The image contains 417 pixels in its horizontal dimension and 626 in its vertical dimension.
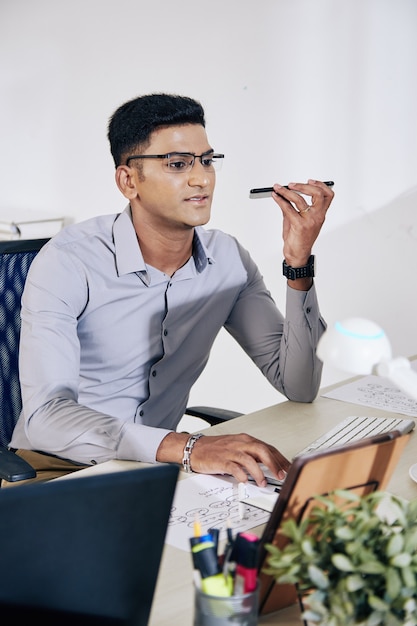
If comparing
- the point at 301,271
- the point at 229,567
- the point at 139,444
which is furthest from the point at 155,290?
the point at 229,567

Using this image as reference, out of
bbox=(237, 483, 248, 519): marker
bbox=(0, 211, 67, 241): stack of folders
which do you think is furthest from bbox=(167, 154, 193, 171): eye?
bbox=(0, 211, 67, 241): stack of folders

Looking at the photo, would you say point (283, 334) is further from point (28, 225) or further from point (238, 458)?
point (28, 225)

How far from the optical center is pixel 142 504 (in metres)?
0.69

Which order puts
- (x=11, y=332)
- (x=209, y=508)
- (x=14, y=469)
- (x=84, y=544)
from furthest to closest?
(x=11, y=332) → (x=14, y=469) → (x=209, y=508) → (x=84, y=544)

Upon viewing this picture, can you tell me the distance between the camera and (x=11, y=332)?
1.82 m

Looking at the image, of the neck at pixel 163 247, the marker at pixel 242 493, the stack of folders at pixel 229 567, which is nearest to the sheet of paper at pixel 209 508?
the marker at pixel 242 493

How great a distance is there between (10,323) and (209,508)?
84cm

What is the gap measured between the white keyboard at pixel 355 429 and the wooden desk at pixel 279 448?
0.02m

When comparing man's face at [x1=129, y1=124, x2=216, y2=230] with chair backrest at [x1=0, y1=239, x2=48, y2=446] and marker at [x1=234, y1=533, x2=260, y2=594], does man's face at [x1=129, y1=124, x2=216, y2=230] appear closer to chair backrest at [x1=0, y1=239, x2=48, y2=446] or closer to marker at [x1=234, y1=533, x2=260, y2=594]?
chair backrest at [x1=0, y1=239, x2=48, y2=446]

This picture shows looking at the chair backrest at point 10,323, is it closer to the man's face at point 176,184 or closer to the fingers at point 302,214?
the man's face at point 176,184

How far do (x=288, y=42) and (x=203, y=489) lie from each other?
1938mm

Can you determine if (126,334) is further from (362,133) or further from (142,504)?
(362,133)

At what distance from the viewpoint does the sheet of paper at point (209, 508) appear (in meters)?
1.09

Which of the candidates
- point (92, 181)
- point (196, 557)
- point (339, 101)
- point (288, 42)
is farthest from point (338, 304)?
point (196, 557)
